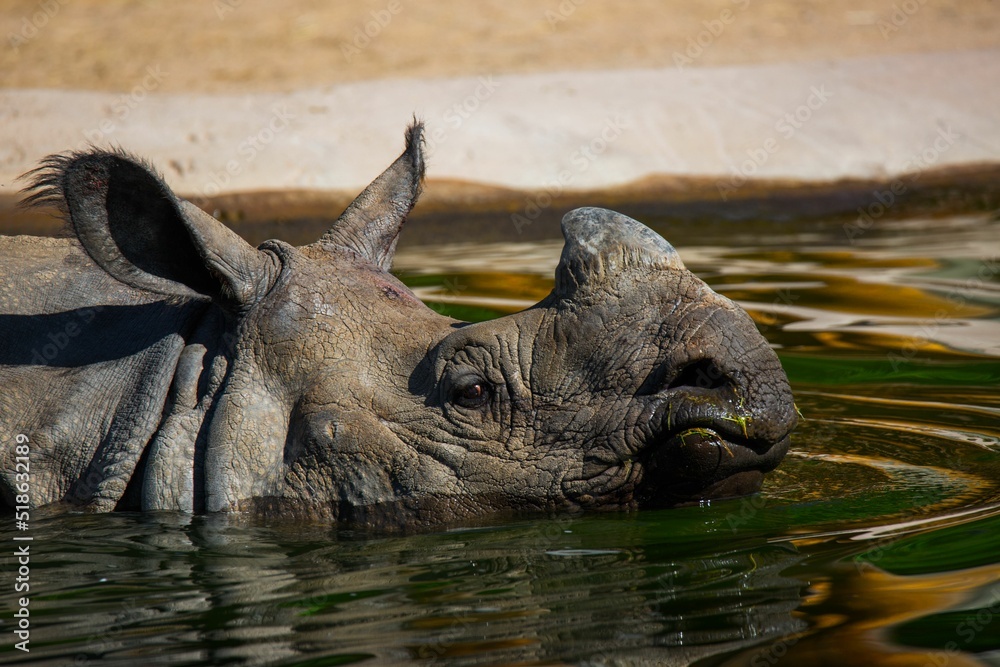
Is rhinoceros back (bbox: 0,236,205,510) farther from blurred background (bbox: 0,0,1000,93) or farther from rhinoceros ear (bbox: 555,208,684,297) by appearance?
blurred background (bbox: 0,0,1000,93)

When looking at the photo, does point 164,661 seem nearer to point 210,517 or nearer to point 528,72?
point 210,517

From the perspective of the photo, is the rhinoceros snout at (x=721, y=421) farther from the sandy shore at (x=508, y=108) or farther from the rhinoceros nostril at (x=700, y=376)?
the sandy shore at (x=508, y=108)

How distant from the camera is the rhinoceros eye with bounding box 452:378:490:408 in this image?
5191mm

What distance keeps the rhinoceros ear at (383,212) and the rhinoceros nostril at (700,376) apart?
176 centimetres

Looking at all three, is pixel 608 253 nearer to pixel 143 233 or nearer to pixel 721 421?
pixel 721 421

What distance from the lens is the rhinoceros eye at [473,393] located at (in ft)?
17.0

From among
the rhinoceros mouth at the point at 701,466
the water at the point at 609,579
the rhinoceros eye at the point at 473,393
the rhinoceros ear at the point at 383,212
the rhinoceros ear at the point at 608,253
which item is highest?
the rhinoceros ear at the point at 383,212

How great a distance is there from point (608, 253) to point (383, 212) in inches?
63.9

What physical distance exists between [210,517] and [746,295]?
5.76 metres

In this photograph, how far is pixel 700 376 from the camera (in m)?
4.88

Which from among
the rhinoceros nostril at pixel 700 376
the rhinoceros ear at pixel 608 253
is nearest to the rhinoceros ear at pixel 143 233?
the rhinoceros ear at pixel 608 253

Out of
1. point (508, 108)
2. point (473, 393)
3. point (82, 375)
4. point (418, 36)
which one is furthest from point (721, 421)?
point (418, 36)

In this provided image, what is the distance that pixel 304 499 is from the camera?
529 centimetres

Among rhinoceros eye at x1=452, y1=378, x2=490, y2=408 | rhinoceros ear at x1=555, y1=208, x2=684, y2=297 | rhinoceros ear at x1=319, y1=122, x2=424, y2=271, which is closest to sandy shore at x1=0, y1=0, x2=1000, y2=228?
rhinoceros ear at x1=319, y1=122, x2=424, y2=271
